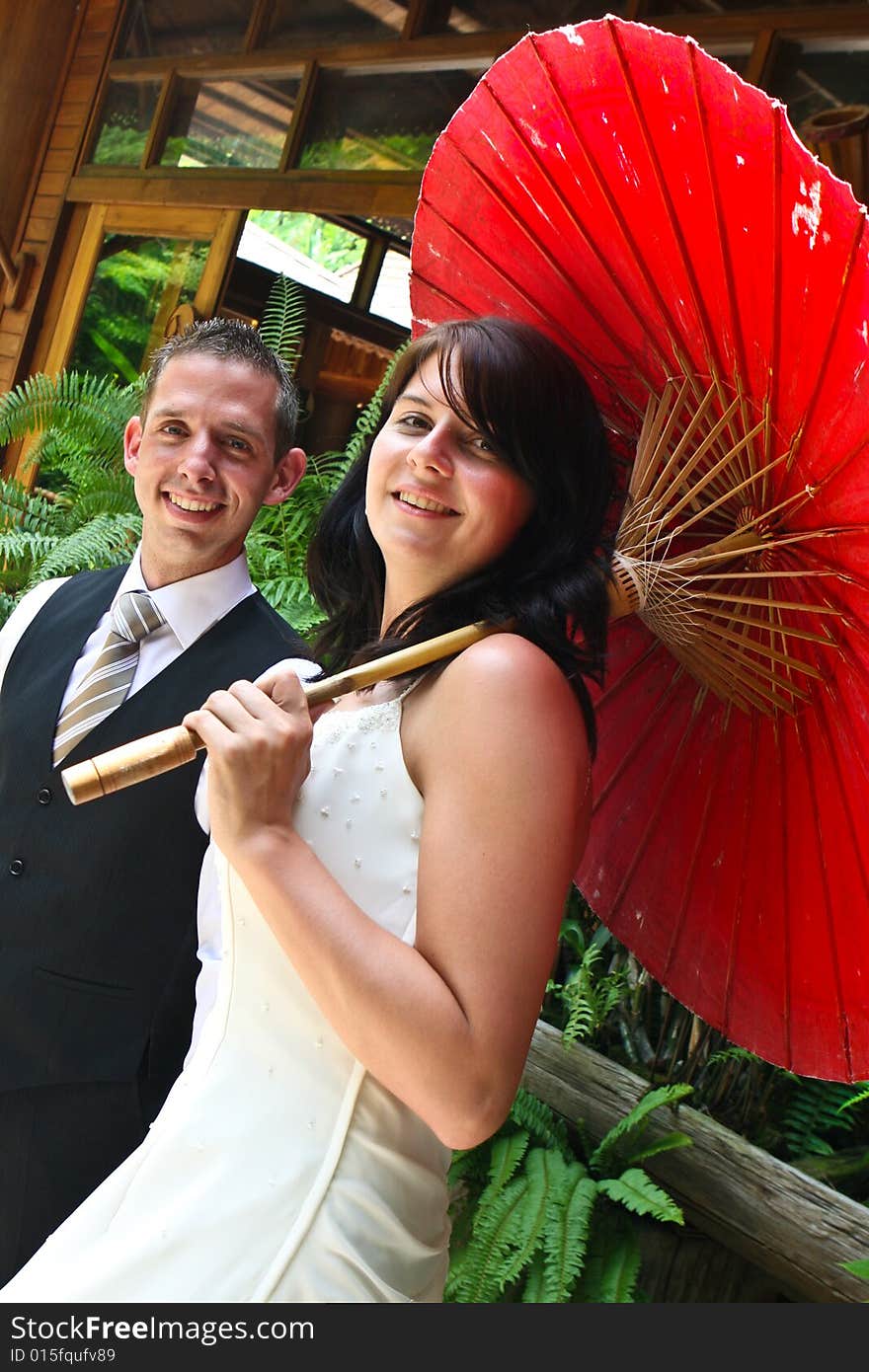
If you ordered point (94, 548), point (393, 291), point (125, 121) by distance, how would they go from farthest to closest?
point (125, 121), point (393, 291), point (94, 548)

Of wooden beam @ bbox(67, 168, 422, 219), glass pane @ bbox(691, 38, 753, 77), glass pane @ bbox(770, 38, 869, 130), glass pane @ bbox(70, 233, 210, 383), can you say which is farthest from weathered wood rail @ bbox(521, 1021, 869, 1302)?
glass pane @ bbox(70, 233, 210, 383)

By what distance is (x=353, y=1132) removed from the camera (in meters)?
1.45

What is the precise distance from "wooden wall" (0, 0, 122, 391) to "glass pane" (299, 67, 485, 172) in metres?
2.11

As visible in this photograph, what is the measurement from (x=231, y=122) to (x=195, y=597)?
552 cm

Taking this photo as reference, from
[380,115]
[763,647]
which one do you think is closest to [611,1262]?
[763,647]

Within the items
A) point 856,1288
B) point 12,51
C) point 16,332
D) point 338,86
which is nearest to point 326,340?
point 338,86

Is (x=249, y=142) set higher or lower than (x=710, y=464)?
higher

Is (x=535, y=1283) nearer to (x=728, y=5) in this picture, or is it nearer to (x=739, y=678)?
(x=739, y=678)

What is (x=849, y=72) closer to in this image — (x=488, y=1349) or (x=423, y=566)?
(x=423, y=566)

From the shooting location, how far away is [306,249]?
6812mm

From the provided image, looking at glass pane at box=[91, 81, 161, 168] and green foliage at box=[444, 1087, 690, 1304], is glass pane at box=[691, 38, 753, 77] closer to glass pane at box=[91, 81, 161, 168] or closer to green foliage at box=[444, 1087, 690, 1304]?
green foliage at box=[444, 1087, 690, 1304]

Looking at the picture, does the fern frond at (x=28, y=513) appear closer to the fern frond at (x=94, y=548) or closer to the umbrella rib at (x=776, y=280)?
the fern frond at (x=94, y=548)

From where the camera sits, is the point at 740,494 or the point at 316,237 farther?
the point at 316,237

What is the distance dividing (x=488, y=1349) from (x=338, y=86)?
20.2 feet
